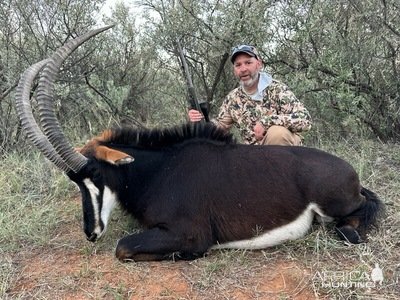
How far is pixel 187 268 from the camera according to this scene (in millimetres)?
3533

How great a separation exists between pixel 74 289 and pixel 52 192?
80.2 inches

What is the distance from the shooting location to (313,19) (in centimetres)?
596

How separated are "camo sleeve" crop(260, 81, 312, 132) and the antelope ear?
6.19 feet

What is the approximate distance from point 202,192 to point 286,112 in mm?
1728

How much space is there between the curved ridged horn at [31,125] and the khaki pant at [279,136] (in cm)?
211

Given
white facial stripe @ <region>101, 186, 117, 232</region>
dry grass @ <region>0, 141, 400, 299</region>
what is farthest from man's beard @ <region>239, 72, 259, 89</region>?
white facial stripe @ <region>101, 186, 117, 232</region>

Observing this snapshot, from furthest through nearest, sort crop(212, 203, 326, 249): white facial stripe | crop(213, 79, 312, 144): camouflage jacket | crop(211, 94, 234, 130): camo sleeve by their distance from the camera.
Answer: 1. crop(211, 94, 234, 130): camo sleeve
2. crop(213, 79, 312, 144): camouflage jacket
3. crop(212, 203, 326, 249): white facial stripe

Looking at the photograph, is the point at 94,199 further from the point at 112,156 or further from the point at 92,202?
the point at 112,156

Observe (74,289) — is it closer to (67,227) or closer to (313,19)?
(67,227)

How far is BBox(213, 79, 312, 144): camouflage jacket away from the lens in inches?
193

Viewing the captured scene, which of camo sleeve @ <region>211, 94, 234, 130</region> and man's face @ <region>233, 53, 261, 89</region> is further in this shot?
camo sleeve @ <region>211, 94, 234, 130</region>

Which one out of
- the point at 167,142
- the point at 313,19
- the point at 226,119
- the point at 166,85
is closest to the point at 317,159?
the point at 167,142

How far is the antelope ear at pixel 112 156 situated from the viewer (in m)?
3.56

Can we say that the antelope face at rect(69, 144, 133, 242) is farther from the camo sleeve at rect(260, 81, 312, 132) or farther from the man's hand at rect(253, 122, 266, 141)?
the camo sleeve at rect(260, 81, 312, 132)
